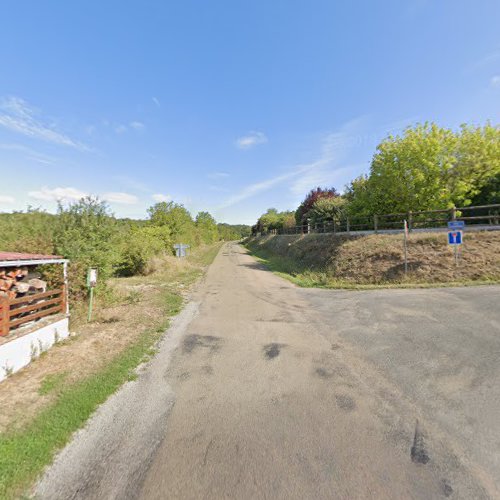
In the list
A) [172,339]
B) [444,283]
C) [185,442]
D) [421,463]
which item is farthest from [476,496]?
[444,283]

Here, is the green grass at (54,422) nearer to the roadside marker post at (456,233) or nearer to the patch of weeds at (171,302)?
the patch of weeds at (171,302)

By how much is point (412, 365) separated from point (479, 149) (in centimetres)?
1812

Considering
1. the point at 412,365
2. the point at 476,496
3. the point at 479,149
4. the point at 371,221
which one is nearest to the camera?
the point at 476,496

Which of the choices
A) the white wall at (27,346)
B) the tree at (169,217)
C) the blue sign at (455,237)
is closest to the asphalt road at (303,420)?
the white wall at (27,346)

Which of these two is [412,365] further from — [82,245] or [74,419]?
[82,245]

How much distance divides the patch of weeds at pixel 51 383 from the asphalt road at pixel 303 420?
1160 mm

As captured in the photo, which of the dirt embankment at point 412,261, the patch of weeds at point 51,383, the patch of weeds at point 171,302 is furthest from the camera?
the dirt embankment at point 412,261

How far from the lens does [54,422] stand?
3248mm

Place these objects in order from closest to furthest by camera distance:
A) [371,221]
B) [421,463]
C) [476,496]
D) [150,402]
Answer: [476,496] < [421,463] < [150,402] < [371,221]

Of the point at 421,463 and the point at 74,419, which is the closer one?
the point at 421,463

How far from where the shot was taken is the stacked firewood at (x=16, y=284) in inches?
195

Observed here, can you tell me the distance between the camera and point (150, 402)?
378 cm

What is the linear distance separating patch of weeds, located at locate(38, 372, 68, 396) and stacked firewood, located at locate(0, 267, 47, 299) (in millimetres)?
1752

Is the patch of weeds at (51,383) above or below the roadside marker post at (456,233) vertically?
below
